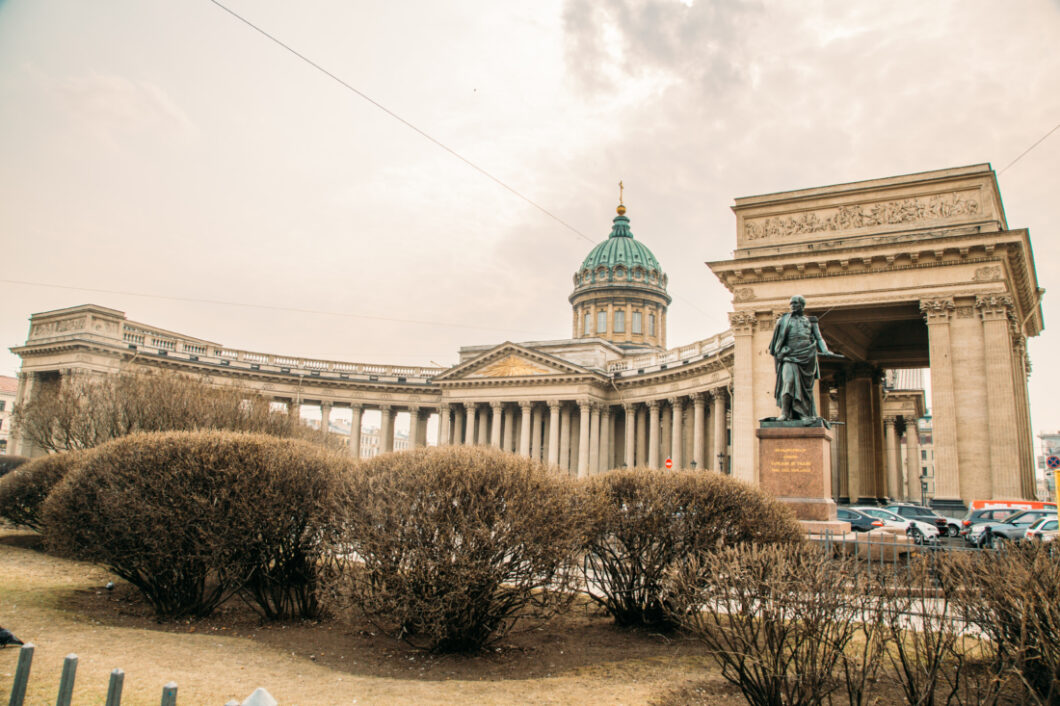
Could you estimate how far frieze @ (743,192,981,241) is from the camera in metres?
29.8

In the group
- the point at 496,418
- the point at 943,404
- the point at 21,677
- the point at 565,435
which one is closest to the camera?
the point at 21,677

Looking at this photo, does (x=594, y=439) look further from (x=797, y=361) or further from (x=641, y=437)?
(x=797, y=361)

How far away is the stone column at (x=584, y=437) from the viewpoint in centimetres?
6228

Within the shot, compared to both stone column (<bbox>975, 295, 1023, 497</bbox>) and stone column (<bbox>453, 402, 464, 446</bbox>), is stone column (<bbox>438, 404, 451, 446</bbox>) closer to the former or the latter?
stone column (<bbox>453, 402, 464, 446</bbox>)

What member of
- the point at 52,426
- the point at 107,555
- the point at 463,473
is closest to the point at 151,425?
the point at 52,426

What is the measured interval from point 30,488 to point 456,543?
18.4 m

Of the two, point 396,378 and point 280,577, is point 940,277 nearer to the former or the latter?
point 280,577

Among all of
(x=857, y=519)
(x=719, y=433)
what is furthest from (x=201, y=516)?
(x=719, y=433)

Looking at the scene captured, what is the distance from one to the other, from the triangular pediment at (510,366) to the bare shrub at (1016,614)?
54.1m

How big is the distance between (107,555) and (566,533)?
8930 mm

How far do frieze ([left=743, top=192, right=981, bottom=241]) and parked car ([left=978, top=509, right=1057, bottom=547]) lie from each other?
40.6 ft

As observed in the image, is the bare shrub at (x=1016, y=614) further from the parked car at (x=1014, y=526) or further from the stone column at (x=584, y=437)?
the stone column at (x=584, y=437)

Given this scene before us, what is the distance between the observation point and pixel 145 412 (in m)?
29.8

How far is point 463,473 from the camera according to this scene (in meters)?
11.5
